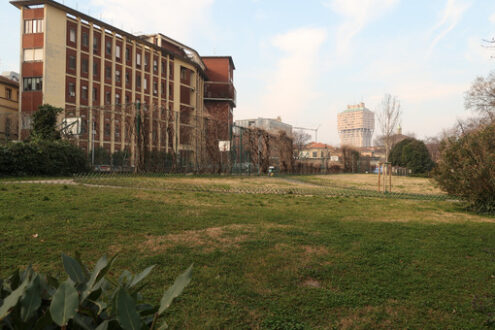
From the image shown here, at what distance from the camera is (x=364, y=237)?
15.0ft

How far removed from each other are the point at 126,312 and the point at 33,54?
40.9 meters

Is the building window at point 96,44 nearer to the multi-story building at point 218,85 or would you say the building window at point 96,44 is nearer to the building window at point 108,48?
the building window at point 108,48

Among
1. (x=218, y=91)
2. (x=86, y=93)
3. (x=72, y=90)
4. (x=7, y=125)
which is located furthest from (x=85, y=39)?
(x=218, y=91)

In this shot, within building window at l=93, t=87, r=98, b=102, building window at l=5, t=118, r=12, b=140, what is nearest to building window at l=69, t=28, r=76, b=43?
building window at l=93, t=87, r=98, b=102

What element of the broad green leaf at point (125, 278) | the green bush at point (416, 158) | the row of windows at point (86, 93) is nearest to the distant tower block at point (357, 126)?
the green bush at point (416, 158)

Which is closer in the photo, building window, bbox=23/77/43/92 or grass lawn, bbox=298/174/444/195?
grass lawn, bbox=298/174/444/195

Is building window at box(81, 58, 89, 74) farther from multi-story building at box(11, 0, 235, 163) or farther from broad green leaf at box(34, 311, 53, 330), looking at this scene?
broad green leaf at box(34, 311, 53, 330)

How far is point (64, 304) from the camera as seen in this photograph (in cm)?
88

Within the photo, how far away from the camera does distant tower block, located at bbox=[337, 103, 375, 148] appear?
165125mm

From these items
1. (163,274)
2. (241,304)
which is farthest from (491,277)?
(163,274)

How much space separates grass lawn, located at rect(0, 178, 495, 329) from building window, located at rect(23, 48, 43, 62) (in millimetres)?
34541

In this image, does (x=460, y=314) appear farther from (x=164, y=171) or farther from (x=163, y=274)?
(x=164, y=171)

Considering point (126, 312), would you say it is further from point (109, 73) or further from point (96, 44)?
point (109, 73)

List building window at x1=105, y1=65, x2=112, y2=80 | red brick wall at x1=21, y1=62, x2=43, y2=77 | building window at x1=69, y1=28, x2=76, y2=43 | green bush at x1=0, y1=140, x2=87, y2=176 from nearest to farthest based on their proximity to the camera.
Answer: green bush at x1=0, y1=140, x2=87, y2=176
red brick wall at x1=21, y1=62, x2=43, y2=77
building window at x1=69, y1=28, x2=76, y2=43
building window at x1=105, y1=65, x2=112, y2=80
